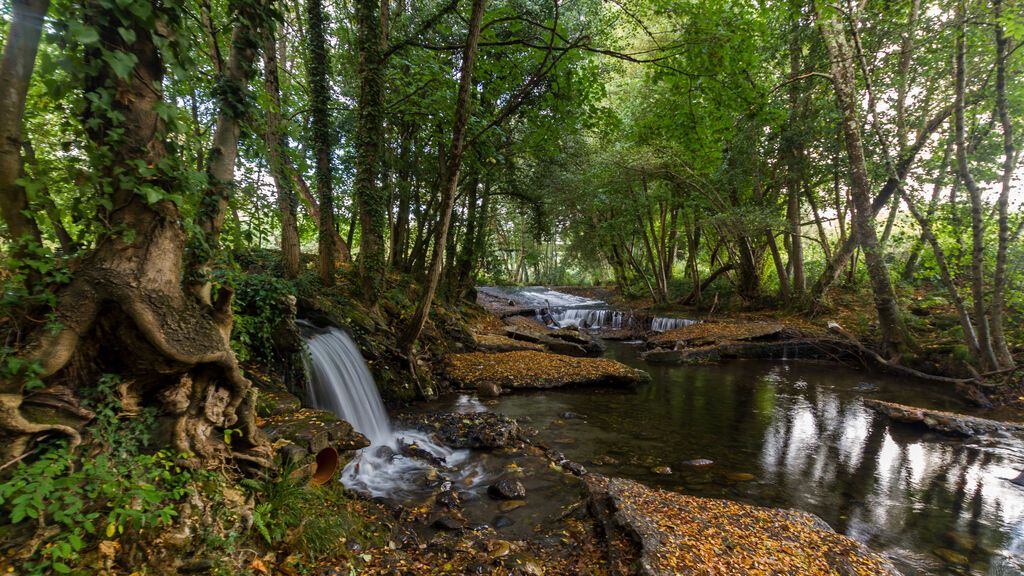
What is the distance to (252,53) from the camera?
3.50 metres

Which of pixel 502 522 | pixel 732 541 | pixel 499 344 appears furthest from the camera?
pixel 499 344

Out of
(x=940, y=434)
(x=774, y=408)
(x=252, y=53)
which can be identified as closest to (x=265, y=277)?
(x=252, y=53)

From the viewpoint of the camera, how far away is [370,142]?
323 inches

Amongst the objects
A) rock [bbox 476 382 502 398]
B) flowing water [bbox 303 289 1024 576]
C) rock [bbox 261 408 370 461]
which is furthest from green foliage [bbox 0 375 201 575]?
rock [bbox 476 382 502 398]

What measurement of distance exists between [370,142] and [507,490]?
6.82 meters

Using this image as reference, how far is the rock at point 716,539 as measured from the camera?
3328mm

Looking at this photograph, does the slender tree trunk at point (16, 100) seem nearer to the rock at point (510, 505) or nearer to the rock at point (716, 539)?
the rock at point (510, 505)

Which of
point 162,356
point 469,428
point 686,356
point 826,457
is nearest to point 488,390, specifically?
point 469,428

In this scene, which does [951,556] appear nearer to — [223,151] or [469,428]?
[469,428]

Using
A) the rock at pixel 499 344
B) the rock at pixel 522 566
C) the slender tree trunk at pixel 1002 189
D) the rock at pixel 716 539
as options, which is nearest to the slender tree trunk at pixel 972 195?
the slender tree trunk at pixel 1002 189

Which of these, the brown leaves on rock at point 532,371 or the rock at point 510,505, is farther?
the brown leaves on rock at point 532,371

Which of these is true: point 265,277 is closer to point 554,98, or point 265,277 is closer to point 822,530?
point 554,98

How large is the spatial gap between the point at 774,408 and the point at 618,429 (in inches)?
169

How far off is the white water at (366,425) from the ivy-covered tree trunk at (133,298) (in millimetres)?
2379
